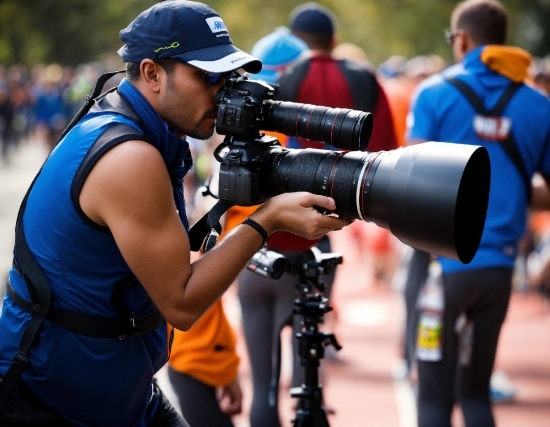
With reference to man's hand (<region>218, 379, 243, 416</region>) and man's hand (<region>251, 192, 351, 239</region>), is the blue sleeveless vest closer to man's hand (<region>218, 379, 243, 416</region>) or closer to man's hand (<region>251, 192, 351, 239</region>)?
man's hand (<region>251, 192, 351, 239</region>)

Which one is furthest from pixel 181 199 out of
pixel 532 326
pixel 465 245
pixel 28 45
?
pixel 28 45

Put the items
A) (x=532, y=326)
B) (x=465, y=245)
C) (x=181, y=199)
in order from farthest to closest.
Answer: (x=532, y=326), (x=181, y=199), (x=465, y=245)

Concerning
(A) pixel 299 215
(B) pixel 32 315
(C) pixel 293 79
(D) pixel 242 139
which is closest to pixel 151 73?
(D) pixel 242 139

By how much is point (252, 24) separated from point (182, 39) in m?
38.4

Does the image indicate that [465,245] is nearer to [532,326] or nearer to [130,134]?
[130,134]

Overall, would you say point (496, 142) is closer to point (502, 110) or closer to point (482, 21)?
point (502, 110)

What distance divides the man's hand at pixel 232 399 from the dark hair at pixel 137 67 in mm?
1591

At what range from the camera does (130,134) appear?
2.40m

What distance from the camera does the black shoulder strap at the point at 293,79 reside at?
4.40 meters

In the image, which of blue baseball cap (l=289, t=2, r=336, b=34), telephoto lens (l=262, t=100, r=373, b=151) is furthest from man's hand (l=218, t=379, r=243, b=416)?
blue baseball cap (l=289, t=2, r=336, b=34)

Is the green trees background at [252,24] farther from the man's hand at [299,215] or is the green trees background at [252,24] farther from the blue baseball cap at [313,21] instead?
the man's hand at [299,215]

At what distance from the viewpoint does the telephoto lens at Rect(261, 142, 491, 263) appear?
2.39 metres

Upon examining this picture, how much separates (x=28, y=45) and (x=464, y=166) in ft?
150

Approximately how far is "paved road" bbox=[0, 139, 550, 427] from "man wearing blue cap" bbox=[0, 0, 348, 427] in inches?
113
